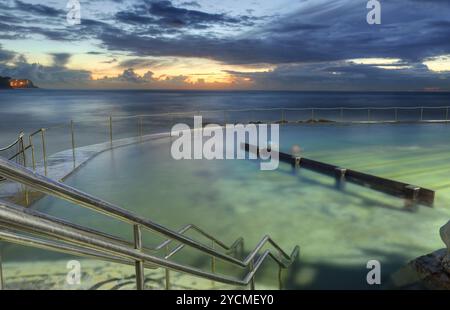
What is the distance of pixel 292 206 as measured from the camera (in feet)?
24.2

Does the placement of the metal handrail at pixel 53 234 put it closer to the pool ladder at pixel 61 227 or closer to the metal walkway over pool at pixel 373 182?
the pool ladder at pixel 61 227

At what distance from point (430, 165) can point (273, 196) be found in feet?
17.2

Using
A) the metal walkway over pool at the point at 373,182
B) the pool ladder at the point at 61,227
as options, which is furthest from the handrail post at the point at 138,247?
the metal walkway over pool at the point at 373,182

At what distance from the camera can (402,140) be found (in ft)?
47.6

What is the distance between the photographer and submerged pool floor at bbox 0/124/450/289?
5285 millimetres

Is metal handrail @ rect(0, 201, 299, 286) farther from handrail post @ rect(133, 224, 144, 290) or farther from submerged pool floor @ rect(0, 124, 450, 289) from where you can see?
submerged pool floor @ rect(0, 124, 450, 289)

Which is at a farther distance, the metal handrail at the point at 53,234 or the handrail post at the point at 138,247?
the handrail post at the point at 138,247

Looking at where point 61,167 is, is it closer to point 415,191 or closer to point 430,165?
point 415,191

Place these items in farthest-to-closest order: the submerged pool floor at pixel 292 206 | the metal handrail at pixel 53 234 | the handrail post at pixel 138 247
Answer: the submerged pool floor at pixel 292 206 → the handrail post at pixel 138 247 → the metal handrail at pixel 53 234

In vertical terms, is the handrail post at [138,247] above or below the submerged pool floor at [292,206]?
above

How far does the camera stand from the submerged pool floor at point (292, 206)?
17.3 ft
